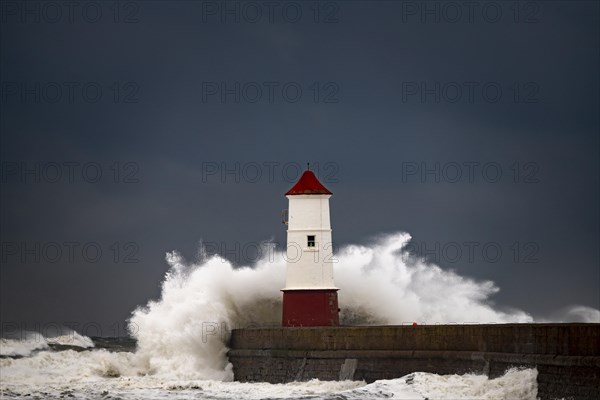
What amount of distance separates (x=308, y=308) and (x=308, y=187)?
122 inches

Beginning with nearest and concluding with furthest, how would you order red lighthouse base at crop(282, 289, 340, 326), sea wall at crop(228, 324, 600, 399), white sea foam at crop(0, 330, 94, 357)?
sea wall at crop(228, 324, 600, 399), red lighthouse base at crop(282, 289, 340, 326), white sea foam at crop(0, 330, 94, 357)

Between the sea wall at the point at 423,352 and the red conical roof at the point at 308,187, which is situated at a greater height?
the red conical roof at the point at 308,187

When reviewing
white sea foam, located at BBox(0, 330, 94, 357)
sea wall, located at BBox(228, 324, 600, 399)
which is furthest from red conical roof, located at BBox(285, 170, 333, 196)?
white sea foam, located at BBox(0, 330, 94, 357)

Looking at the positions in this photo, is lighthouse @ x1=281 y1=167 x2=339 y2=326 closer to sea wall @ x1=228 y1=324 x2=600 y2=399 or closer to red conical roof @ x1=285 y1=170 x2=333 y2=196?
red conical roof @ x1=285 y1=170 x2=333 y2=196

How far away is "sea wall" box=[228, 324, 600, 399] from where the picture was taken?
19859 mm

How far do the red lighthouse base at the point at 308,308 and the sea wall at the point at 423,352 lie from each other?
1.38 metres

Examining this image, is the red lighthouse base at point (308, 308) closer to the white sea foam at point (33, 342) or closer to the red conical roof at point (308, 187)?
the red conical roof at point (308, 187)

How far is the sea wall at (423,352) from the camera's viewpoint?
19.9m

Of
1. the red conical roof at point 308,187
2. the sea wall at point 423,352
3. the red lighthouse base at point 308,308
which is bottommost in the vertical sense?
the sea wall at point 423,352

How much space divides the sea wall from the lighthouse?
163cm

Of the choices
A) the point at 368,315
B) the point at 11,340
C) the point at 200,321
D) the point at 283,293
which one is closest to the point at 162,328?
the point at 200,321

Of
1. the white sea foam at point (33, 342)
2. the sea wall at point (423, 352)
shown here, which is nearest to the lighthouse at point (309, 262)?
the sea wall at point (423, 352)

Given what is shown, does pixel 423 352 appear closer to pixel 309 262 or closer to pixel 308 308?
pixel 308 308

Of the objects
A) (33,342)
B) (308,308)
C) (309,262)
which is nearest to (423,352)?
(308,308)
